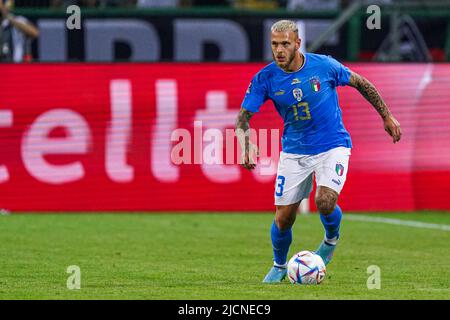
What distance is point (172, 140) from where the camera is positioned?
19750 mm

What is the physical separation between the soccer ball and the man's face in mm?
1818

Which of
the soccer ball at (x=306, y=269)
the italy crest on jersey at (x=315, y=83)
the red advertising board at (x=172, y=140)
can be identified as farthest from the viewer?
the red advertising board at (x=172, y=140)

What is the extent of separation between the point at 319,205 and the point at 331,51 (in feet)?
41.3

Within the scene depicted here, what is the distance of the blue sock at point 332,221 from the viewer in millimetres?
11500

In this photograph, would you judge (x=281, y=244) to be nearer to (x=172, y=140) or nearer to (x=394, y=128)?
(x=394, y=128)

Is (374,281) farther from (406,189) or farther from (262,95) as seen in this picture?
(406,189)

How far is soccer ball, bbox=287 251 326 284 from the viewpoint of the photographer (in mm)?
10750
